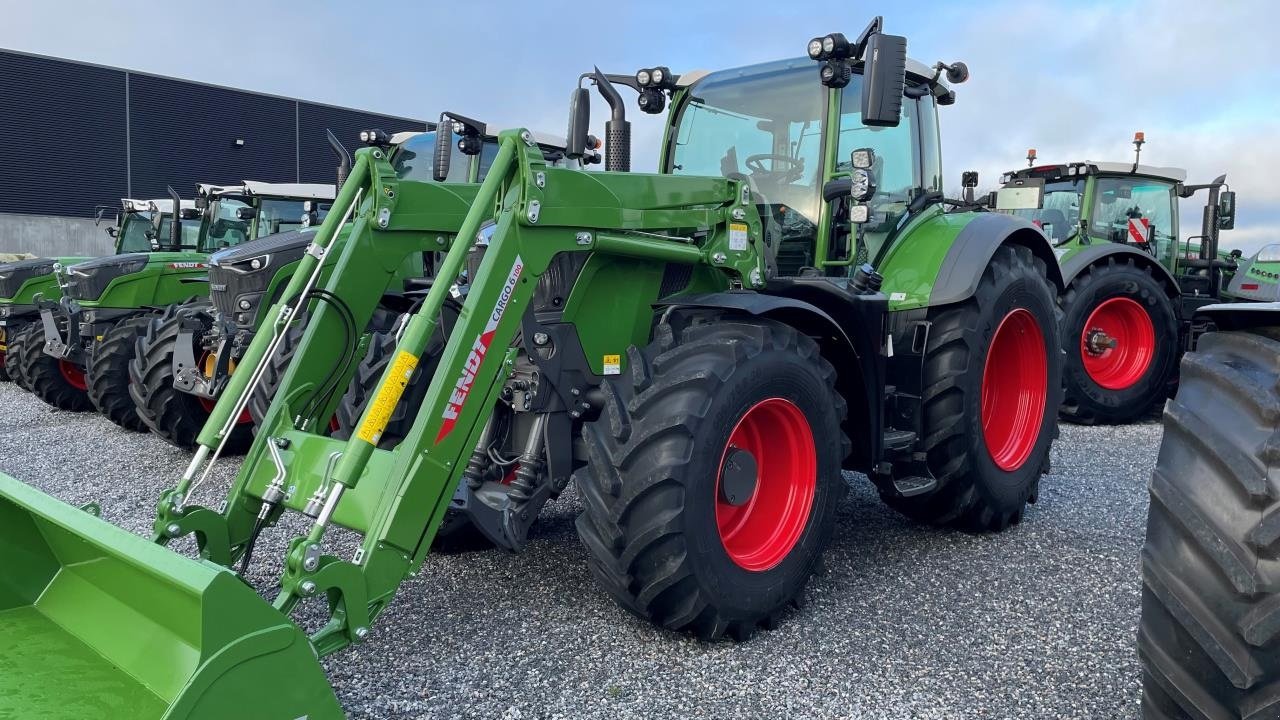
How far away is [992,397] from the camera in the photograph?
5.11 m

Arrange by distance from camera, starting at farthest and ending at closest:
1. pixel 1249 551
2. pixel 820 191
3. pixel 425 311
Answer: pixel 820 191, pixel 425 311, pixel 1249 551

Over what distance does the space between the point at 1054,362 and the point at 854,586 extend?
6.33 feet

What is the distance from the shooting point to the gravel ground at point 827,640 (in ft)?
9.71

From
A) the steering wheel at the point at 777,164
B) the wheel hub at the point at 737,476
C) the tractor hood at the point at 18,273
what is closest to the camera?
the wheel hub at the point at 737,476

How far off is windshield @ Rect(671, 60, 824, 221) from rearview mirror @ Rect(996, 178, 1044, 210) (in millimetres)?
5064

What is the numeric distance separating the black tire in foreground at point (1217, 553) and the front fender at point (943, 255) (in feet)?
7.39

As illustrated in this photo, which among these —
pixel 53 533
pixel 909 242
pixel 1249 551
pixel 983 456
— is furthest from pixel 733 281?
pixel 53 533

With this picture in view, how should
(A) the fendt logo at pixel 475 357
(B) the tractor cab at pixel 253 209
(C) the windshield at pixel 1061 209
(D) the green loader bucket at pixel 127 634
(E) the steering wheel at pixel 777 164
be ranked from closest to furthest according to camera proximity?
(D) the green loader bucket at pixel 127 634 < (A) the fendt logo at pixel 475 357 < (E) the steering wheel at pixel 777 164 < (C) the windshield at pixel 1061 209 < (B) the tractor cab at pixel 253 209

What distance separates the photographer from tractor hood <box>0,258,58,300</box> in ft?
34.7


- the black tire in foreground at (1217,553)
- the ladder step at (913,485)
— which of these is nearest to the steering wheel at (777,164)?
the ladder step at (913,485)

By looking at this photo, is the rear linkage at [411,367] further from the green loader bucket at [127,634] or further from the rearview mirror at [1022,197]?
the rearview mirror at [1022,197]

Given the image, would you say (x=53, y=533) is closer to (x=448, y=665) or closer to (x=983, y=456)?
(x=448, y=665)

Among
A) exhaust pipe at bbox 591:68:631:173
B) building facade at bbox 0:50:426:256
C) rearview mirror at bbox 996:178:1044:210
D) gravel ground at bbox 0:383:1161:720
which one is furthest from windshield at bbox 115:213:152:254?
building facade at bbox 0:50:426:256

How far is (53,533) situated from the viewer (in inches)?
114
